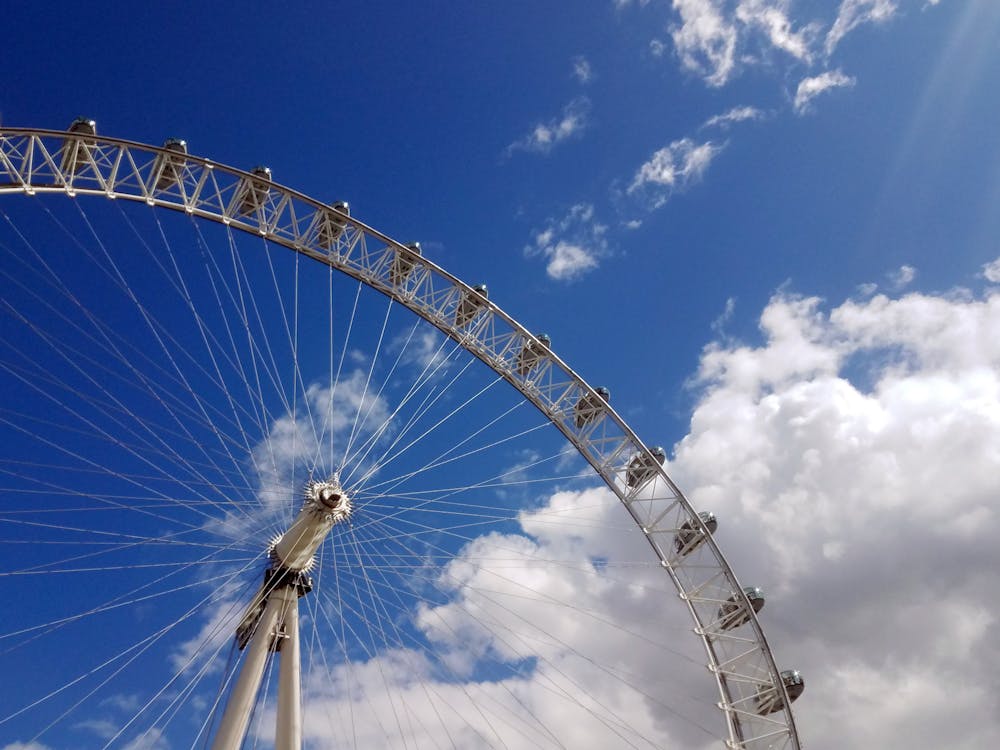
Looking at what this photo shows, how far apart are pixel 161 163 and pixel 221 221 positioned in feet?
7.97

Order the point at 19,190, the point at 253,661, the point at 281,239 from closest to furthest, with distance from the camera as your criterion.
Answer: the point at 19,190 < the point at 253,661 < the point at 281,239

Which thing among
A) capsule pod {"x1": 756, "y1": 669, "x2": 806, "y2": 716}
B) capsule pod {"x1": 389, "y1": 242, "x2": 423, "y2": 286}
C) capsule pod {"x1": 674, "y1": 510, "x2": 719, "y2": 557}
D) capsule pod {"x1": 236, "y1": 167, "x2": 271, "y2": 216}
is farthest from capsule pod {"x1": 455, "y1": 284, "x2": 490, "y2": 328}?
capsule pod {"x1": 756, "y1": 669, "x2": 806, "y2": 716}

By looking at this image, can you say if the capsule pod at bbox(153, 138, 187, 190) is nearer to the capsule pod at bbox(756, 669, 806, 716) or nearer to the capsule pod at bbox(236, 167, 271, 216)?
the capsule pod at bbox(236, 167, 271, 216)

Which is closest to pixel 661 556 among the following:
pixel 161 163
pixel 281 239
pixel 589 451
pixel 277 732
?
pixel 589 451

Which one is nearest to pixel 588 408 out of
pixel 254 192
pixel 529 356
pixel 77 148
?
pixel 529 356

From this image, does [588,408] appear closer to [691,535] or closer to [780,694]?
[691,535]

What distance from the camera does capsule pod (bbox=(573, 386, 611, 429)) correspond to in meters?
27.0

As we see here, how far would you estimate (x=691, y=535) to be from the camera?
86.0 feet

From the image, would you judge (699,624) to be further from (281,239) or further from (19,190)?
(19,190)

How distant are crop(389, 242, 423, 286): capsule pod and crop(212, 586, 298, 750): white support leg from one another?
1098 centimetres

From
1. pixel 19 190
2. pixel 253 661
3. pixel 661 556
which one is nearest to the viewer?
pixel 19 190

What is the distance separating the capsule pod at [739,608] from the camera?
83.8 feet

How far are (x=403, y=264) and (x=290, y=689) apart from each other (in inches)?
548

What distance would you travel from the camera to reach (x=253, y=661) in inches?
714
